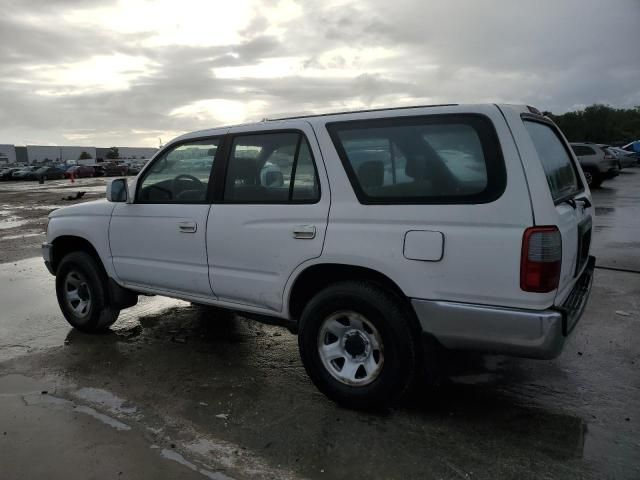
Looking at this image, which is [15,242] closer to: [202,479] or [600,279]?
[202,479]

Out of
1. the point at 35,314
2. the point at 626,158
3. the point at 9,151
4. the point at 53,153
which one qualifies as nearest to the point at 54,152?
the point at 53,153

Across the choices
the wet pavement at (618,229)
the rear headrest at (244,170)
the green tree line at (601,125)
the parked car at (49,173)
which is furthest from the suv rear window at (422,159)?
the green tree line at (601,125)

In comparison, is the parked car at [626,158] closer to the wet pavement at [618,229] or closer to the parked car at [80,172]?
the wet pavement at [618,229]

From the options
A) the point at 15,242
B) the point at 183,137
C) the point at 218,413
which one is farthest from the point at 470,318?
the point at 15,242

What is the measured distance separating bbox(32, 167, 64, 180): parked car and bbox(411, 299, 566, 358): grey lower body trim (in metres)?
46.9

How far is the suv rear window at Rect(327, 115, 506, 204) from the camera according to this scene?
9.69 feet

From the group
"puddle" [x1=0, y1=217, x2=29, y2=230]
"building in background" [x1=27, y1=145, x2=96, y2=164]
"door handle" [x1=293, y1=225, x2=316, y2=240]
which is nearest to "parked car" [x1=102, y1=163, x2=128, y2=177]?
"puddle" [x1=0, y1=217, x2=29, y2=230]

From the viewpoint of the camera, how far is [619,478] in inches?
105

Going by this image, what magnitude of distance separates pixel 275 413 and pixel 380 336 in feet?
2.93

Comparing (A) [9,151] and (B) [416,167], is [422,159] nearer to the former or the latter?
(B) [416,167]

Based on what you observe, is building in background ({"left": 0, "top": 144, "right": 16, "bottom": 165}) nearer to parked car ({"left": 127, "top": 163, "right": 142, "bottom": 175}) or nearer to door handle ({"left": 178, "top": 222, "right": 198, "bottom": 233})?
parked car ({"left": 127, "top": 163, "right": 142, "bottom": 175})

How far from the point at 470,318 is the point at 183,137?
9.11 ft

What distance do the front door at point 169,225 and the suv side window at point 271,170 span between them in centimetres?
24

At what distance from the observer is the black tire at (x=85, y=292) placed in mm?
4875
